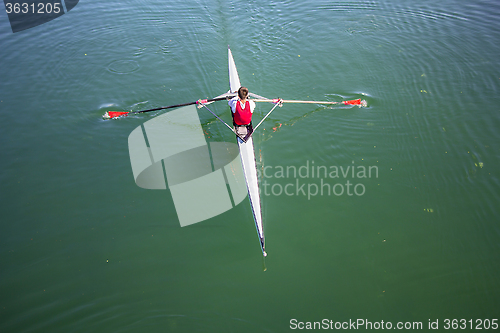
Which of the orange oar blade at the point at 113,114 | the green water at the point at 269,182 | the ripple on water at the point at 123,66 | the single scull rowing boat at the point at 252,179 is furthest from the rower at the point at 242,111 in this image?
the ripple on water at the point at 123,66

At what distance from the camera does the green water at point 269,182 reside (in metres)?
4.16

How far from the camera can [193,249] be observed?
4.73 metres

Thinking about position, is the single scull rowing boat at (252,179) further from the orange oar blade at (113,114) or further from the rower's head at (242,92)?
the orange oar blade at (113,114)

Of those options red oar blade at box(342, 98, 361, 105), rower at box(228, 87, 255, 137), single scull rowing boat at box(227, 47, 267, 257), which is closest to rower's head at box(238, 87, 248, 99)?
rower at box(228, 87, 255, 137)

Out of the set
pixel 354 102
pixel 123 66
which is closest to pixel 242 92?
pixel 354 102

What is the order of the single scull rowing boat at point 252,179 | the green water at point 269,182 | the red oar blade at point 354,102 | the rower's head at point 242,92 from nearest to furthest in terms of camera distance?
the green water at point 269,182
the single scull rowing boat at point 252,179
the rower's head at point 242,92
the red oar blade at point 354,102

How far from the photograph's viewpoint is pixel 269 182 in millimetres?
5707

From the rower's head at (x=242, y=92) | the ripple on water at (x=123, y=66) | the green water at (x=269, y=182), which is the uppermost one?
the rower's head at (x=242, y=92)

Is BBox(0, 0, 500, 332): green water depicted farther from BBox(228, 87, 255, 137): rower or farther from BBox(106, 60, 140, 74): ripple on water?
BBox(228, 87, 255, 137): rower

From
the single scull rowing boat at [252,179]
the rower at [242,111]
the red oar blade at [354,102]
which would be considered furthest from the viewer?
the red oar blade at [354,102]

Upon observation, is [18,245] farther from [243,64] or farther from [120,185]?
[243,64]

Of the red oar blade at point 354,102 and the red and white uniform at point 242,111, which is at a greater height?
the red and white uniform at point 242,111

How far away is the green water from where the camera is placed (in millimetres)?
4156

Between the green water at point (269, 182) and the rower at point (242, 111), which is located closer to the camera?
the green water at point (269, 182)
